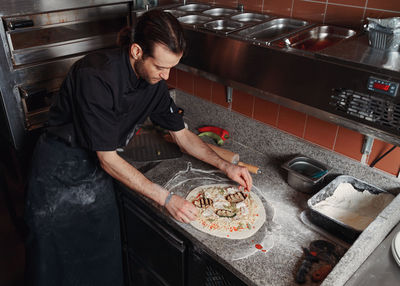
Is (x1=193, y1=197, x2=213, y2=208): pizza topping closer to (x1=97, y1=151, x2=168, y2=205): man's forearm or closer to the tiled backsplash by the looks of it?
(x1=97, y1=151, x2=168, y2=205): man's forearm

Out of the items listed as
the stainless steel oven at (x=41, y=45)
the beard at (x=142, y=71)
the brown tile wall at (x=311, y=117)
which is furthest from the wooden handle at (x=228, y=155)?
the stainless steel oven at (x=41, y=45)

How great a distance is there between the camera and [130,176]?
5.06 feet

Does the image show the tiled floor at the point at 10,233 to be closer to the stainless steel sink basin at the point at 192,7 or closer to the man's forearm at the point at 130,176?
the man's forearm at the point at 130,176

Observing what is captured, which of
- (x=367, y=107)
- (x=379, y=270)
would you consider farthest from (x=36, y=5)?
(x=379, y=270)

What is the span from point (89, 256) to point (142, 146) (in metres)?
0.65

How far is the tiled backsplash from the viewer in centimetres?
159

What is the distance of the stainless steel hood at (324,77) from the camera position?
1.23m

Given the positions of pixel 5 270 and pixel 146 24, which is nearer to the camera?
pixel 146 24

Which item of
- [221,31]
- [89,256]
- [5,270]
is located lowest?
[5,270]

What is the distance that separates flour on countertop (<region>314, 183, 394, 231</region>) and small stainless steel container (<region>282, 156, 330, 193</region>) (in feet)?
0.32

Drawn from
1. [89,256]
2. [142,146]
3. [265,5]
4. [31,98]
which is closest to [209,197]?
[142,146]

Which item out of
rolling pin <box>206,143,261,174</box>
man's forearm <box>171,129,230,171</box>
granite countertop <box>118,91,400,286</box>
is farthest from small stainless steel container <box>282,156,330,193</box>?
man's forearm <box>171,129,230,171</box>

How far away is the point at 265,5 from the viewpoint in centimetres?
189

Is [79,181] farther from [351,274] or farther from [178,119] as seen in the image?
[351,274]
